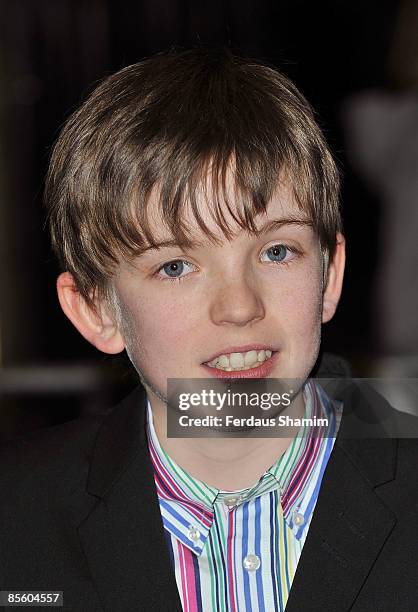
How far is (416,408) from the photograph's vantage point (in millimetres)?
2318

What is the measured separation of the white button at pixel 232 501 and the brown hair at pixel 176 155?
0.47 m

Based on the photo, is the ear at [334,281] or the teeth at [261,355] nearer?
the teeth at [261,355]

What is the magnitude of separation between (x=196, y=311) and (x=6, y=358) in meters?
3.63

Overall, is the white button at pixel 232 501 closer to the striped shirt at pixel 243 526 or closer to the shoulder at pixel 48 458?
the striped shirt at pixel 243 526

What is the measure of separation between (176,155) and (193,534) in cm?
68

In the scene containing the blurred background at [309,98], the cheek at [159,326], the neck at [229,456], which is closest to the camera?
the cheek at [159,326]

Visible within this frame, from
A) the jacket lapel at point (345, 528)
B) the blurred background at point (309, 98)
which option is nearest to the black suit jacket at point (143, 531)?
the jacket lapel at point (345, 528)

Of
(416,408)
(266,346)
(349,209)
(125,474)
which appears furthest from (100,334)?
(349,209)

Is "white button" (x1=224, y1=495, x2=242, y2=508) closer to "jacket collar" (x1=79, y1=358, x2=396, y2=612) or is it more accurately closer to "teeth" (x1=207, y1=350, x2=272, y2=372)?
"jacket collar" (x1=79, y1=358, x2=396, y2=612)

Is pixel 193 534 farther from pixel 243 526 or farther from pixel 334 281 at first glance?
pixel 334 281

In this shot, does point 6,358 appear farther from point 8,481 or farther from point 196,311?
point 196,311

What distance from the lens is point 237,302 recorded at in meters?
1.47

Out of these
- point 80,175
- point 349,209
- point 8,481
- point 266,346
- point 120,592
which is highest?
point 349,209

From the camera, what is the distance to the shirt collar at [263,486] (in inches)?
64.1
